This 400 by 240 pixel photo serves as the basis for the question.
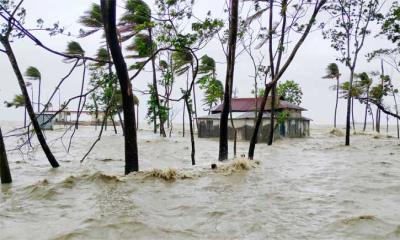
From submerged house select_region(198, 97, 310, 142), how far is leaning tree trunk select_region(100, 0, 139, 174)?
21368 mm

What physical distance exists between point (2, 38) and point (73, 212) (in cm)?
556

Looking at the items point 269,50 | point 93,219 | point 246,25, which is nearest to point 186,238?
point 93,219

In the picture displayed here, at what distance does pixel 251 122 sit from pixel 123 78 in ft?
74.5

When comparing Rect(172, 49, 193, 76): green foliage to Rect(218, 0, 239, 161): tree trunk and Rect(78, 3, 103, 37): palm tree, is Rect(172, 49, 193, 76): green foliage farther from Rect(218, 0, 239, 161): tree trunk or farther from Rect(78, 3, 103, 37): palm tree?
Rect(218, 0, 239, 161): tree trunk

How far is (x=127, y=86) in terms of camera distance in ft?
30.6

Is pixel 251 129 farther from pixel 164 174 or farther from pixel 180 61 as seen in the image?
pixel 164 174

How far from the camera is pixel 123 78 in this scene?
9250mm

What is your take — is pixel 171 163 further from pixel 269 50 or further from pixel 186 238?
pixel 186 238

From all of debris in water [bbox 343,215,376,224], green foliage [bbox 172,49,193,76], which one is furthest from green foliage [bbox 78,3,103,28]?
debris in water [bbox 343,215,376,224]

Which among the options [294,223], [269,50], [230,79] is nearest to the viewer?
[294,223]

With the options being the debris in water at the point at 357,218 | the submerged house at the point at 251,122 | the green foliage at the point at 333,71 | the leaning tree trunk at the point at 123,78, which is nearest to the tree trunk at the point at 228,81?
the leaning tree trunk at the point at 123,78

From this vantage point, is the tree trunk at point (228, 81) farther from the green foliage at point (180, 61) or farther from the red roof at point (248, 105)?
the red roof at point (248, 105)

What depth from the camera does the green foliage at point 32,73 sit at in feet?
149

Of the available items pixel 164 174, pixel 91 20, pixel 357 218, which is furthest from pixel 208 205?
pixel 91 20
